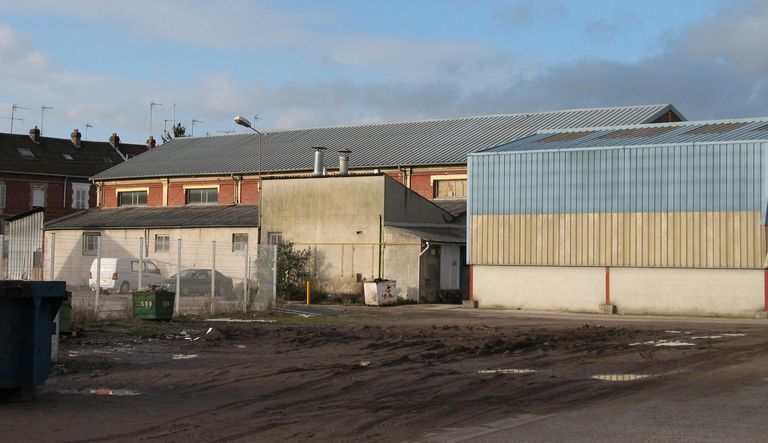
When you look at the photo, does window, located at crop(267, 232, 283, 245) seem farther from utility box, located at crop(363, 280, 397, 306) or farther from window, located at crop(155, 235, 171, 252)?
window, located at crop(155, 235, 171, 252)

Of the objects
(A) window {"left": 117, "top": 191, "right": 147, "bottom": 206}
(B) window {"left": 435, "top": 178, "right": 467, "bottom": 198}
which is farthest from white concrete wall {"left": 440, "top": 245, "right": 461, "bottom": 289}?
→ (A) window {"left": 117, "top": 191, "right": 147, "bottom": 206}

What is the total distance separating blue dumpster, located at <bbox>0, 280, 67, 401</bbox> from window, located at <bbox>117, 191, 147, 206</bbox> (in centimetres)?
4808

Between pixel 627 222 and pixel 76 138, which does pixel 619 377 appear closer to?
pixel 627 222

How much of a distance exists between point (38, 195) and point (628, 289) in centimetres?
5583

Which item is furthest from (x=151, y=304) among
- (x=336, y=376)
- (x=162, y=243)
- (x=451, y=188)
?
(x=451, y=188)

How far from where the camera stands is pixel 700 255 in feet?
111

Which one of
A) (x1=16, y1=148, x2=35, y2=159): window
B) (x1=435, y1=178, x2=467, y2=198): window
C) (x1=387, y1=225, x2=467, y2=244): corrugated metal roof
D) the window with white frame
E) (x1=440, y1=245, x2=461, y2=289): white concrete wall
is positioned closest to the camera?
(x1=387, y1=225, x2=467, y2=244): corrugated metal roof

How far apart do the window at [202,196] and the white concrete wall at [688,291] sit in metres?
27.9

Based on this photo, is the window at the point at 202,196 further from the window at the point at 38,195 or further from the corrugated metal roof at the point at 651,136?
the window at the point at 38,195

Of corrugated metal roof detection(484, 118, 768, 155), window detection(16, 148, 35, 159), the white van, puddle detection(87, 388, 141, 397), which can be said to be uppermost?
window detection(16, 148, 35, 159)

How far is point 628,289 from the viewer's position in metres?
35.0

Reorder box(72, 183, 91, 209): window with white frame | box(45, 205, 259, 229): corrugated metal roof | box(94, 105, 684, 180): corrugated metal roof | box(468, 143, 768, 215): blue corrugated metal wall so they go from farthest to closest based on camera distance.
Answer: box(72, 183, 91, 209): window with white frame
box(94, 105, 684, 180): corrugated metal roof
box(45, 205, 259, 229): corrugated metal roof
box(468, 143, 768, 215): blue corrugated metal wall

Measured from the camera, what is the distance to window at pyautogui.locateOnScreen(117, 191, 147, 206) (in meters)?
59.8

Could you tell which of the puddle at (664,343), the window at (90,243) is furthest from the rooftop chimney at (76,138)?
the puddle at (664,343)
